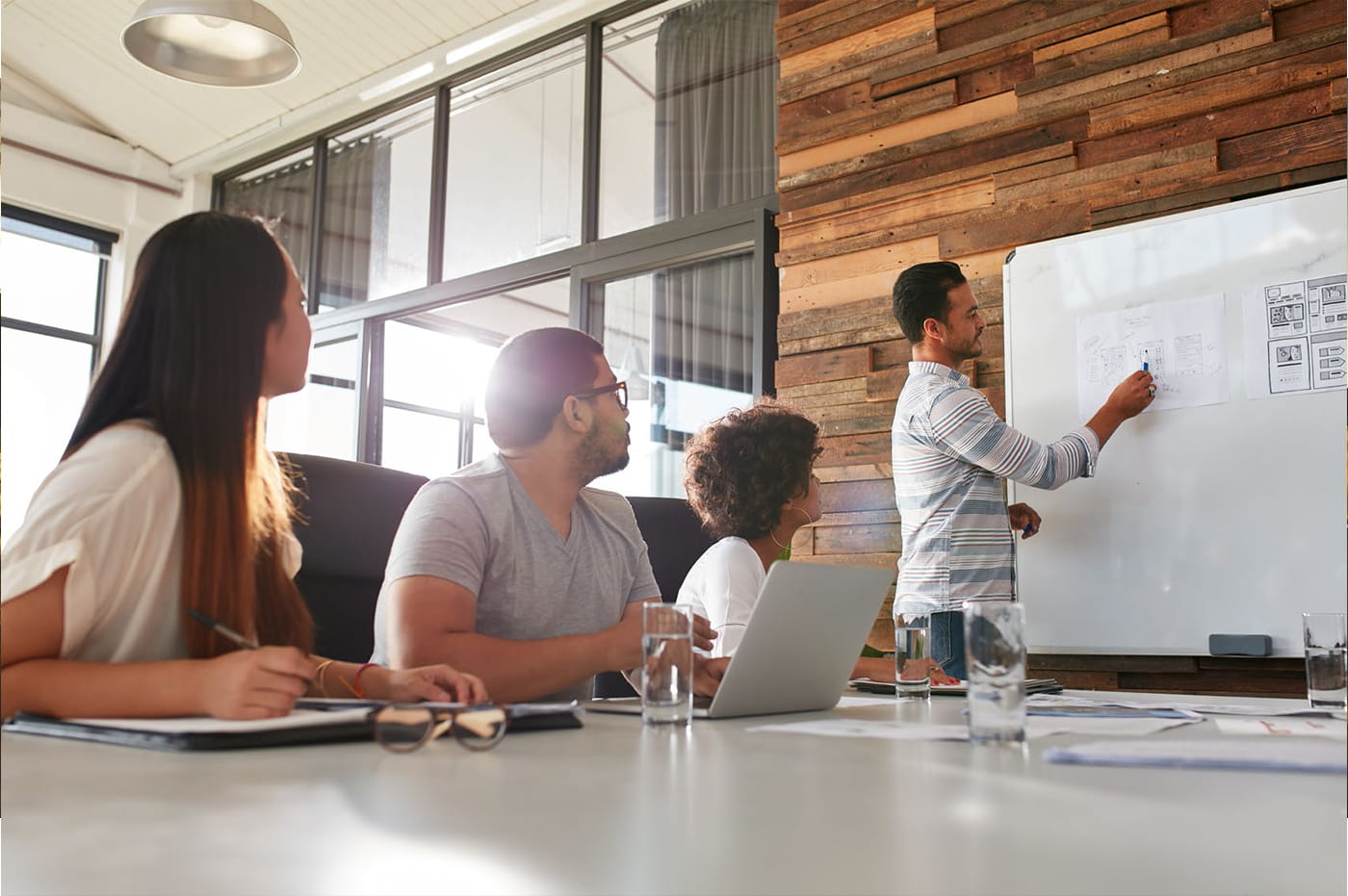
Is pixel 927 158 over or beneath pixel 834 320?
over

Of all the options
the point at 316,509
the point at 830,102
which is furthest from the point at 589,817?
the point at 830,102

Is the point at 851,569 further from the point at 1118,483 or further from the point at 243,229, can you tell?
the point at 1118,483

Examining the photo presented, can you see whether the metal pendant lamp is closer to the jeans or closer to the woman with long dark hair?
the woman with long dark hair

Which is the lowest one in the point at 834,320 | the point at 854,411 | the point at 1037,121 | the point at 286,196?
the point at 854,411

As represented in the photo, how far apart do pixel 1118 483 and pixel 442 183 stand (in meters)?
3.33

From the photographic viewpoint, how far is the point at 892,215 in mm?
3328

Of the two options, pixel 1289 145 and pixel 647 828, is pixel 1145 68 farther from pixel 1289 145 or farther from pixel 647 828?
pixel 647 828

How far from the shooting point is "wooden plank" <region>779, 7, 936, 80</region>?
11.0 feet

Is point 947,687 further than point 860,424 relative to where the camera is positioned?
No

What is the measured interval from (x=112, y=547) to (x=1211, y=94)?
281cm

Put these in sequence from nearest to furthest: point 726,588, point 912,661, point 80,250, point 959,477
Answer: point 912,661, point 726,588, point 959,477, point 80,250

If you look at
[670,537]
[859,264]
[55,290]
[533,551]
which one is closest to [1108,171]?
[859,264]

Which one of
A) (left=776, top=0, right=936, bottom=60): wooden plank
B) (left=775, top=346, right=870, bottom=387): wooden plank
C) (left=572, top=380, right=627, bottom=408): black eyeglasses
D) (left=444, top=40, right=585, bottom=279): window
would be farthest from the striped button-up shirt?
(left=444, top=40, right=585, bottom=279): window

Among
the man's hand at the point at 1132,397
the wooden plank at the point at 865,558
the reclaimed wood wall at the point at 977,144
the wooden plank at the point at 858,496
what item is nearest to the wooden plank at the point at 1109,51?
the reclaimed wood wall at the point at 977,144
